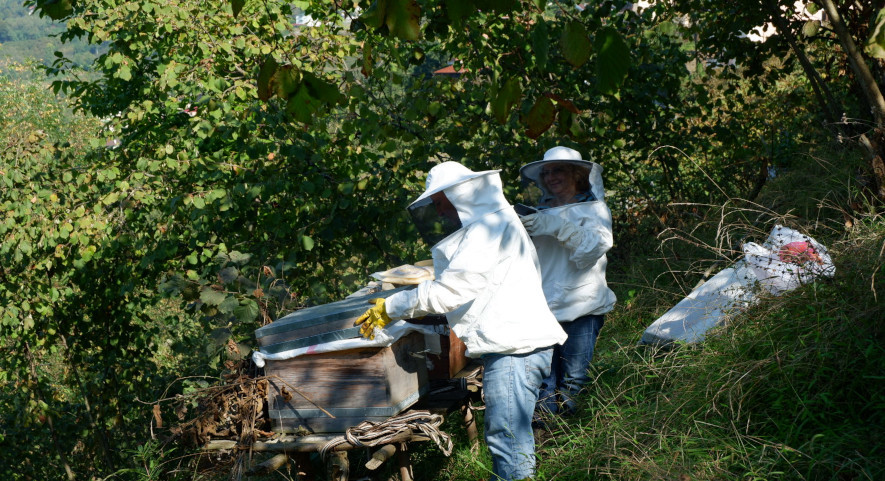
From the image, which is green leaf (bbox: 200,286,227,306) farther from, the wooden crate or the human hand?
the human hand

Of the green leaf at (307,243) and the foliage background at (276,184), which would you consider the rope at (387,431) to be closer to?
the foliage background at (276,184)

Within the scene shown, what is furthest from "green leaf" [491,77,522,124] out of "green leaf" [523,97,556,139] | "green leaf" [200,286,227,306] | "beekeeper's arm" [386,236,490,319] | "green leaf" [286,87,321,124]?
"green leaf" [200,286,227,306]

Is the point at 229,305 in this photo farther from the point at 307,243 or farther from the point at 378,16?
the point at 378,16

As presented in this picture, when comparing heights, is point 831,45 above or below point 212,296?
above

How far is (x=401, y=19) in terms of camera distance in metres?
1.54

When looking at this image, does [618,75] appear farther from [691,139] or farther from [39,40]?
[39,40]

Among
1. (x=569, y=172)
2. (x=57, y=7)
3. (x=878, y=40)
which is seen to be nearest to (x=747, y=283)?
(x=569, y=172)

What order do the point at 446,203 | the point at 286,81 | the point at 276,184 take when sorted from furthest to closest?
the point at 276,184 < the point at 446,203 < the point at 286,81

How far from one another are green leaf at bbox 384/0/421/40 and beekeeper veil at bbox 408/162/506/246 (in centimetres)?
153

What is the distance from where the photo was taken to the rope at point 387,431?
293 centimetres

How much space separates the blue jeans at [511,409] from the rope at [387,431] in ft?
0.73

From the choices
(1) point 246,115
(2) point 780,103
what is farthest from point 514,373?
(2) point 780,103

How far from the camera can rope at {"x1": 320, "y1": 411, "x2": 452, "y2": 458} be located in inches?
115

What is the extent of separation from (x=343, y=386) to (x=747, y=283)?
220 centimetres
